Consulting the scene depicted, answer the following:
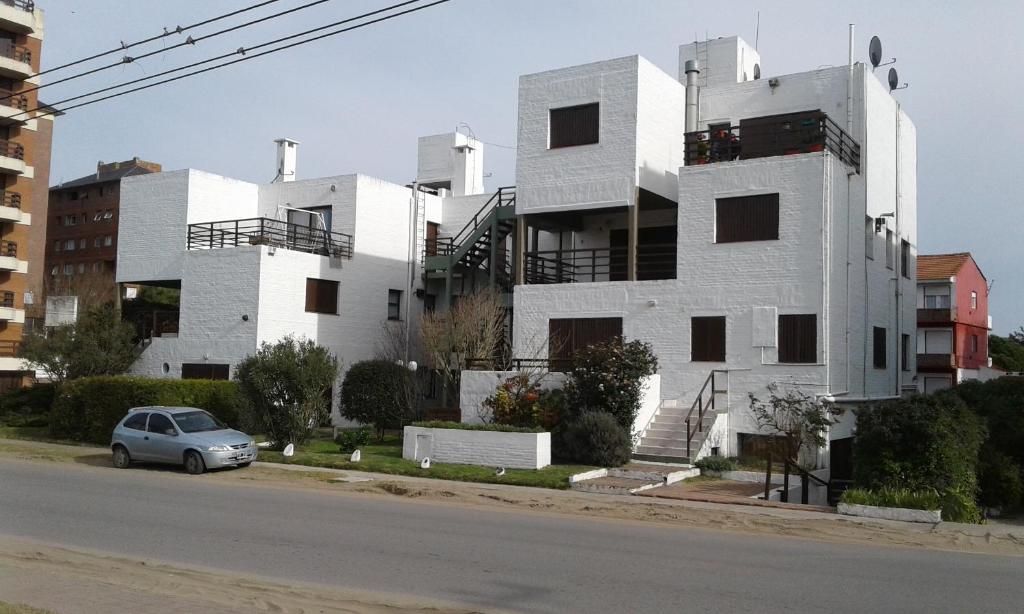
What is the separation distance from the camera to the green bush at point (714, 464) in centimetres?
2134

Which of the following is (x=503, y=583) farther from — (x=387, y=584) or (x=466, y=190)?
(x=466, y=190)

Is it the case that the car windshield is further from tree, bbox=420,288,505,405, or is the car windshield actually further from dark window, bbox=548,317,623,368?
dark window, bbox=548,317,623,368

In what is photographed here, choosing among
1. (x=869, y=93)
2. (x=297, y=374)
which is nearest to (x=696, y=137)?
(x=869, y=93)

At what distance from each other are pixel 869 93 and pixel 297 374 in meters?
18.3

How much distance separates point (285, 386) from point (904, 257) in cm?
2041

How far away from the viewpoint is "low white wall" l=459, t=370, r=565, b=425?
2508 cm

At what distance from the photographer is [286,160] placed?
39.9 m

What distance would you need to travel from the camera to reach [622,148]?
26.4m

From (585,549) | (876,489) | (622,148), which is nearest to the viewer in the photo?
(585,549)

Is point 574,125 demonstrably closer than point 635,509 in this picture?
No

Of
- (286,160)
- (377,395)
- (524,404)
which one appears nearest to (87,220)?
(286,160)

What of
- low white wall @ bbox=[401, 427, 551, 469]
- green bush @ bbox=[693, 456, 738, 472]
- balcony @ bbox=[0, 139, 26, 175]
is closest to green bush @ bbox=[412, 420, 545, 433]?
low white wall @ bbox=[401, 427, 551, 469]

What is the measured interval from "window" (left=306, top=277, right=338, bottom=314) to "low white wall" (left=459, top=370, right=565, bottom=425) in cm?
952

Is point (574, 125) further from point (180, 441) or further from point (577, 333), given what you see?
point (180, 441)
